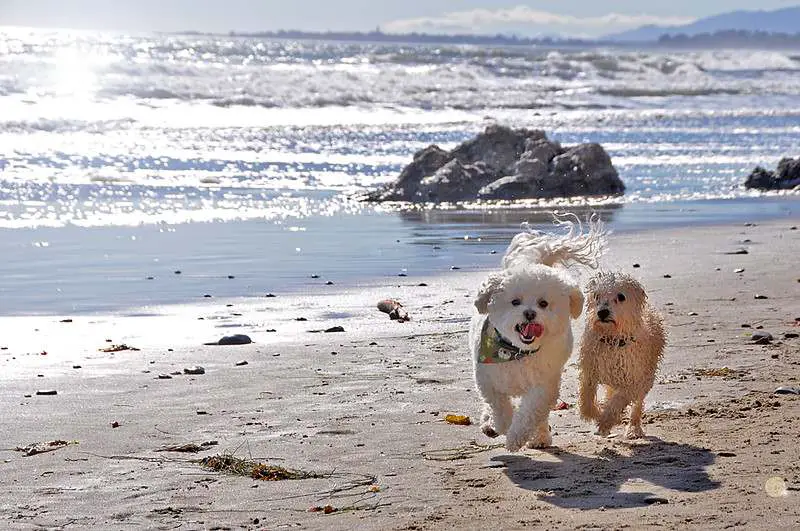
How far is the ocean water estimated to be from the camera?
11.5 meters

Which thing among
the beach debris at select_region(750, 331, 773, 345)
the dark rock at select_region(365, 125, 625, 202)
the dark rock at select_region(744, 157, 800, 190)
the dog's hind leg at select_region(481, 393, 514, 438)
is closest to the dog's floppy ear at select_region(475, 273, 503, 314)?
the dog's hind leg at select_region(481, 393, 514, 438)

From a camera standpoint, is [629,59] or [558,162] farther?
[629,59]

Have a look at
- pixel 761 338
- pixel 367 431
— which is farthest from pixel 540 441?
pixel 761 338

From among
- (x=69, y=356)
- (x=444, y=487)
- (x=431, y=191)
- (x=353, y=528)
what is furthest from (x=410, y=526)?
(x=431, y=191)

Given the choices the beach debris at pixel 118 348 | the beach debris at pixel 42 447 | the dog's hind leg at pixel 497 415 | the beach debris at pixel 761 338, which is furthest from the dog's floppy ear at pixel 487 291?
the beach debris at pixel 118 348

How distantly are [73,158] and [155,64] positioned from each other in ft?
96.7

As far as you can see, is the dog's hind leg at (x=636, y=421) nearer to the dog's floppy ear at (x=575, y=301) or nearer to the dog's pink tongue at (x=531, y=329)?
the dog's floppy ear at (x=575, y=301)

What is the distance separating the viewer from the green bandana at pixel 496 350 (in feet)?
18.9

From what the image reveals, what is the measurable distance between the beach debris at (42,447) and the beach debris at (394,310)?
3.46 m

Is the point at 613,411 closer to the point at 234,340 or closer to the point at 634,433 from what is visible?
the point at 634,433

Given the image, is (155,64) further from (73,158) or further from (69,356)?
(69,356)

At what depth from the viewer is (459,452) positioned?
19.0 feet

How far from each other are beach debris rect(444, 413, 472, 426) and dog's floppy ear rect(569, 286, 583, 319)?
85cm

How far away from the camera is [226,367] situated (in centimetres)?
746
